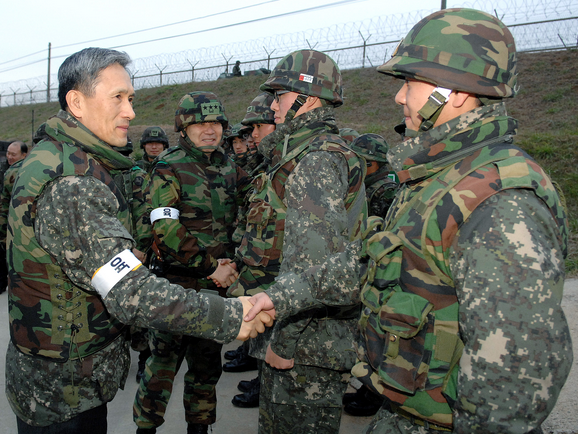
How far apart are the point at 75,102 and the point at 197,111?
5.99ft

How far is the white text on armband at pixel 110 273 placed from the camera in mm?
1884

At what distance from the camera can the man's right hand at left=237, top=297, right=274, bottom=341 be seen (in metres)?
2.14

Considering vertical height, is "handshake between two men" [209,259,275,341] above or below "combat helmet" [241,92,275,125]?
below

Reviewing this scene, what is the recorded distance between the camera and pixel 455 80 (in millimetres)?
1630

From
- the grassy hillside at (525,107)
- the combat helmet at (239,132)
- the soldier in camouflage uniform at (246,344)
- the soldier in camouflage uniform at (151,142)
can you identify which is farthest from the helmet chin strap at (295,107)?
the grassy hillside at (525,107)

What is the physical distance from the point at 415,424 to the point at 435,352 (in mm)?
332

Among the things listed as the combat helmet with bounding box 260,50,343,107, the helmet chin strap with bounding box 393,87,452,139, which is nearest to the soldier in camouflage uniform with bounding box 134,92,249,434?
the combat helmet with bounding box 260,50,343,107

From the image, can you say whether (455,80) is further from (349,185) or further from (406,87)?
(349,185)

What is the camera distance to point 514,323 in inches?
49.6

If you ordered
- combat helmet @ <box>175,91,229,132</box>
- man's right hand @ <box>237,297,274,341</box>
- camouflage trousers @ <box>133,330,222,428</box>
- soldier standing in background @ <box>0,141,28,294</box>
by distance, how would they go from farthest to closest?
1. soldier standing in background @ <box>0,141,28,294</box>
2. combat helmet @ <box>175,91,229,132</box>
3. camouflage trousers @ <box>133,330,222,428</box>
4. man's right hand @ <box>237,297,274,341</box>

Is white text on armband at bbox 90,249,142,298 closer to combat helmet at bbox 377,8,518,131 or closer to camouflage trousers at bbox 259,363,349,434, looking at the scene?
camouflage trousers at bbox 259,363,349,434

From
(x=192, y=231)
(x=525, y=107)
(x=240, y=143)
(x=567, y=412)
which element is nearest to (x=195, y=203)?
(x=192, y=231)

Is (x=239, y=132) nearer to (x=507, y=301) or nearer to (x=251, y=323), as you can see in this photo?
(x=251, y=323)

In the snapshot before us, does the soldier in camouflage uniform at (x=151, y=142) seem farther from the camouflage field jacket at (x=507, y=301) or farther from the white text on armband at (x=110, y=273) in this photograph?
the camouflage field jacket at (x=507, y=301)
